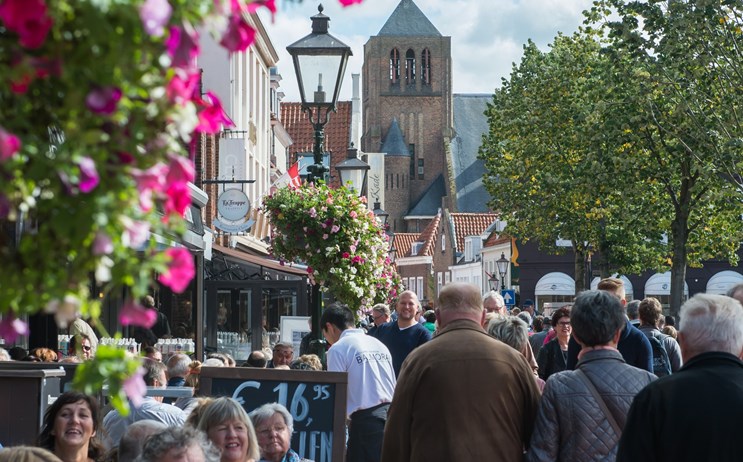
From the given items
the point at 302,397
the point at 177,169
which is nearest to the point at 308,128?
the point at 302,397

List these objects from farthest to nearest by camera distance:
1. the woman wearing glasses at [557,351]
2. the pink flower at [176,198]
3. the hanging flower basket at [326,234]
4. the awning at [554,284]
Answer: the awning at [554,284]
the hanging flower basket at [326,234]
the woman wearing glasses at [557,351]
the pink flower at [176,198]

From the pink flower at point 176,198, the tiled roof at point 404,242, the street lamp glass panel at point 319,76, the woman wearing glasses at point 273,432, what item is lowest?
the woman wearing glasses at point 273,432

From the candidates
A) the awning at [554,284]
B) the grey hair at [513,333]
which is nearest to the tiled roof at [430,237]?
the awning at [554,284]

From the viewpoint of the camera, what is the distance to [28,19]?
160 cm

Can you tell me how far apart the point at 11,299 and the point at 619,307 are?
4.47 meters

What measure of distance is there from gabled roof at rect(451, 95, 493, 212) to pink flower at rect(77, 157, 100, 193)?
11063cm

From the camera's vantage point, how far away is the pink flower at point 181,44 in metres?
1.75

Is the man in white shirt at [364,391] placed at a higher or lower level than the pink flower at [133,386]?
lower

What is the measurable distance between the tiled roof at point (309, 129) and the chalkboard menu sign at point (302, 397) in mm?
65159

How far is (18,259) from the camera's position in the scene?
1.81 metres

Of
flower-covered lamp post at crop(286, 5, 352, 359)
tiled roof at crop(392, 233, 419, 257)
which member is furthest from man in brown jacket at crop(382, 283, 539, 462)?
tiled roof at crop(392, 233, 419, 257)

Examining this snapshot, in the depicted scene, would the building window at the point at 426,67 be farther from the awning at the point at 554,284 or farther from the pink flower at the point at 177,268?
the pink flower at the point at 177,268

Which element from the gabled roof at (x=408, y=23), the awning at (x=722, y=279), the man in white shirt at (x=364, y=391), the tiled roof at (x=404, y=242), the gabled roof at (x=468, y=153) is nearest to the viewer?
the man in white shirt at (x=364, y=391)

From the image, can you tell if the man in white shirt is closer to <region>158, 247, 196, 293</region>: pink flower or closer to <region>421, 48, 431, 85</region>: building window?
<region>158, 247, 196, 293</region>: pink flower
